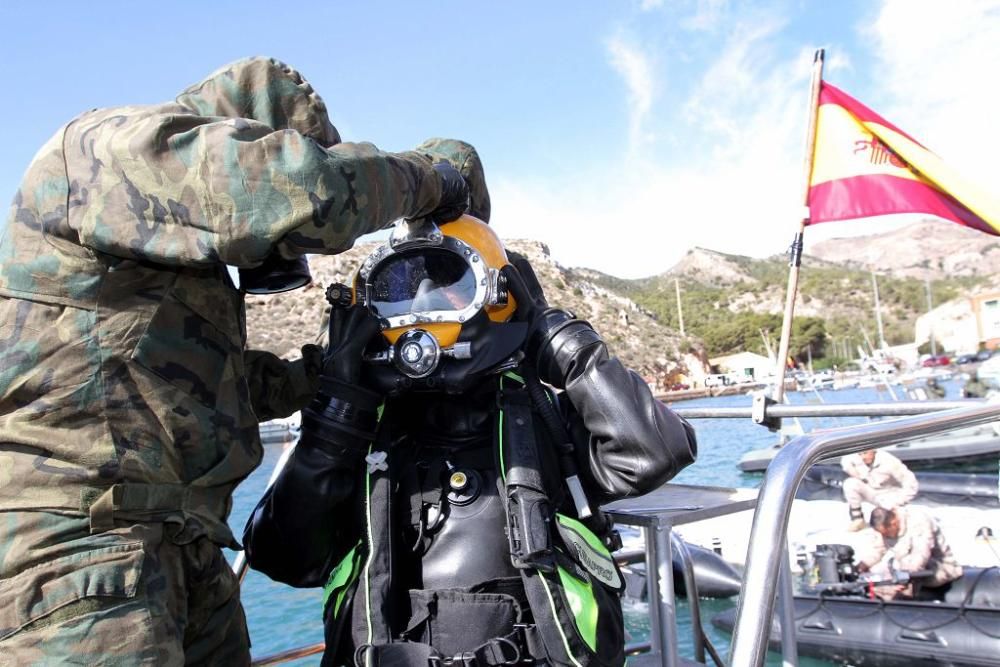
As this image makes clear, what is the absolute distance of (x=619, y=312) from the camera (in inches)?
3511

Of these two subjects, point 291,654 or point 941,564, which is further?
point 941,564

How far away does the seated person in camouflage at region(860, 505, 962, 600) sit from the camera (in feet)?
16.4

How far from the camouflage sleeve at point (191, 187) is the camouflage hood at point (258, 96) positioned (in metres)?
0.24

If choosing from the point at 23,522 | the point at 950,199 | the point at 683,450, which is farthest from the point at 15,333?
the point at 950,199

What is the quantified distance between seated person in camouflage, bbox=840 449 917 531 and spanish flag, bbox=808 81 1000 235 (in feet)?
5.89

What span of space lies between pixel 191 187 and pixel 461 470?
99 centimetres

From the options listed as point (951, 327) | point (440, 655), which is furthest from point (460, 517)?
point (951, 327)

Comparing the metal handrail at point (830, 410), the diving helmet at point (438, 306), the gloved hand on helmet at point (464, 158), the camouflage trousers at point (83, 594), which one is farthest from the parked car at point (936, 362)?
the camouflage trousers at point (83, 594)

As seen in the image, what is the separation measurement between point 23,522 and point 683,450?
138 centimetres

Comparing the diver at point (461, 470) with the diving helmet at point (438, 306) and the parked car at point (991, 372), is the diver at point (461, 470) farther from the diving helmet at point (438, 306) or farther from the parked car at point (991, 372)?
the parked car at point (991, 372)

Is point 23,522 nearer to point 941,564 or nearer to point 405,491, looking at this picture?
point 405,491

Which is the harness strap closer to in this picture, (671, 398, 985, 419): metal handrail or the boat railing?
the boat railing

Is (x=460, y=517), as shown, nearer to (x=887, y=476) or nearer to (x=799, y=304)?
(x=887, y=476)

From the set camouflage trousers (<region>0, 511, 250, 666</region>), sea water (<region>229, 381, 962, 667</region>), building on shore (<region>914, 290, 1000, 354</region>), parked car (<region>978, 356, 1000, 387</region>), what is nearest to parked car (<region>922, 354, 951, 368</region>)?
building on shore (<region>914, 290, 1000, 354</region>)
